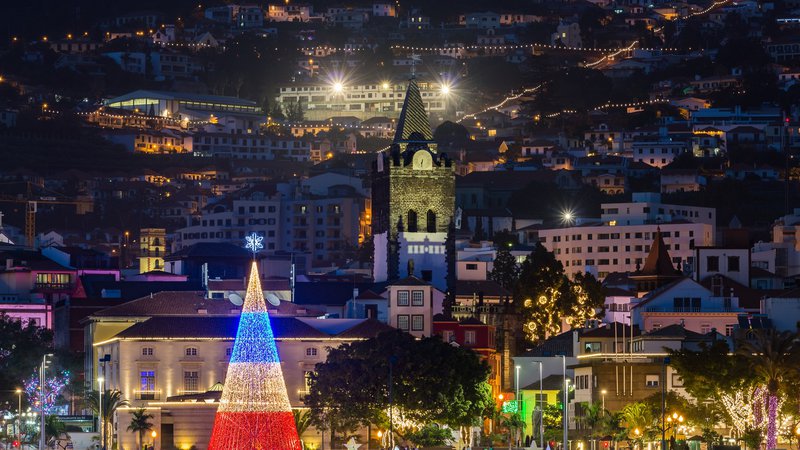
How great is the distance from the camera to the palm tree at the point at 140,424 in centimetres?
11538

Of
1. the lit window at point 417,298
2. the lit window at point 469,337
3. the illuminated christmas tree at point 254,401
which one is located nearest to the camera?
the illuminated christmas tree at point 254,401

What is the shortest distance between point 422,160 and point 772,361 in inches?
2012

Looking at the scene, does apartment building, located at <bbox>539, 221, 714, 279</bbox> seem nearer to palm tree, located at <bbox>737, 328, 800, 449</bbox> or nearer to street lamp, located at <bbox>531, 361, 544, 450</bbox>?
street lamp, located at <bbox>531, 361, 544, 450</bbox>

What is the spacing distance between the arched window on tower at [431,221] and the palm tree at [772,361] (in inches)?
1790

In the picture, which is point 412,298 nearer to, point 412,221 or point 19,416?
point 412,221

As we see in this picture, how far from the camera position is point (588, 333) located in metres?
129

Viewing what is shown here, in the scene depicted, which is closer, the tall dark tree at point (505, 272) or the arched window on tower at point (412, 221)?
Answer: the arched window on tower at point (412, 221)

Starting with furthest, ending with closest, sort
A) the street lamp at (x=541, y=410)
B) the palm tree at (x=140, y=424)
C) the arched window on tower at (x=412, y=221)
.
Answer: the arched window on tower at (x=412, y=221), the palm tree at (x=140, y=424), the street lamp at (x=541, y=410)

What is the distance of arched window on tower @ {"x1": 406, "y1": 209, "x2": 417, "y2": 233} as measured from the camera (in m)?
148

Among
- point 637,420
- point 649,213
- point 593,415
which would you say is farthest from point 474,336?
point 649,213

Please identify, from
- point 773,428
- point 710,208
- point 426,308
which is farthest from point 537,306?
point 710,208

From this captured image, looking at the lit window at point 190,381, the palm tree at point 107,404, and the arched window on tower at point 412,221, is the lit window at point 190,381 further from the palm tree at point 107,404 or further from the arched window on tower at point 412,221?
the arched window on tower at point 412,221

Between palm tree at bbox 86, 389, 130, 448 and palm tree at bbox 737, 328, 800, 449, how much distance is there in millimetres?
29676

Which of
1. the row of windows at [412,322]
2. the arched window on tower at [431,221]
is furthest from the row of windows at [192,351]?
the arched window on tower at [431,221]
